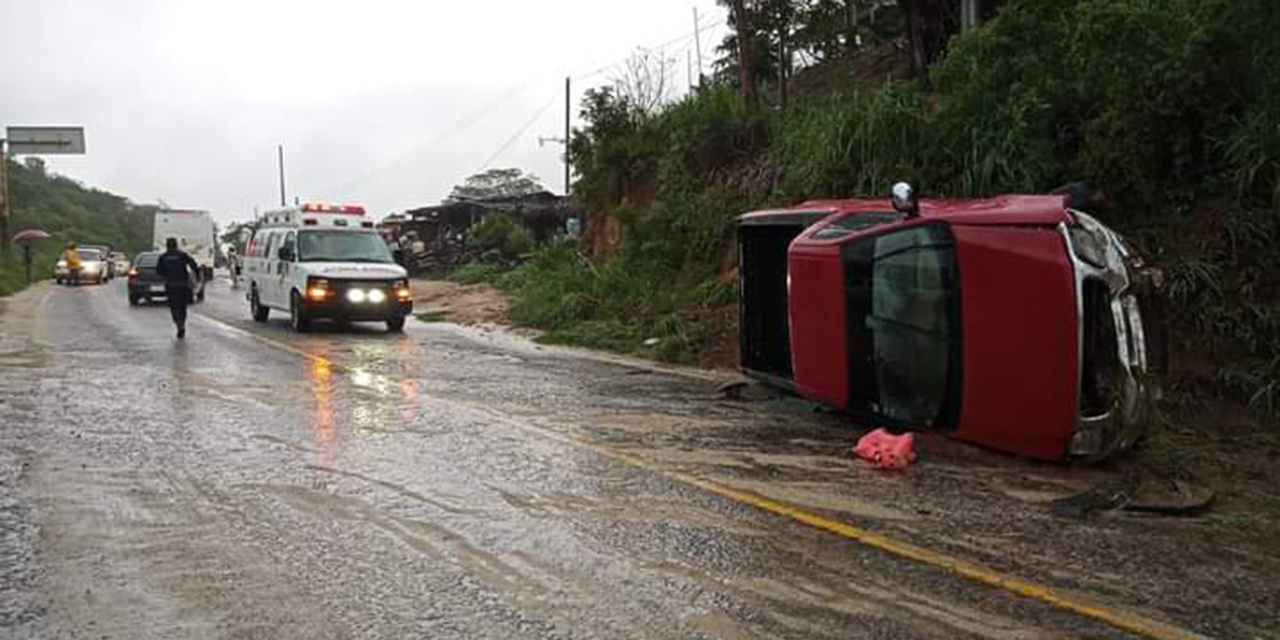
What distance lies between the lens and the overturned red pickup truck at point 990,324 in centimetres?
677

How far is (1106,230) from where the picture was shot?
23.3 ft

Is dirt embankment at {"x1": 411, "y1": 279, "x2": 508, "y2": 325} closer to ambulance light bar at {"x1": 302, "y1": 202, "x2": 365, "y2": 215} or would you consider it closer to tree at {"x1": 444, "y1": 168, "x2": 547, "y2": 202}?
ambulance light bar at {"x1": 302, "y1": 202, "x2": 365, "y2": 215}

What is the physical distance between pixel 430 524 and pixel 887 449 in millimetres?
3439

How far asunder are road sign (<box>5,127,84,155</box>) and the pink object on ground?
155 feet

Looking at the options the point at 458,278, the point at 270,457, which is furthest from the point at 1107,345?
the point at 458,278

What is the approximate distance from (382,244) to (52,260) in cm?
4693

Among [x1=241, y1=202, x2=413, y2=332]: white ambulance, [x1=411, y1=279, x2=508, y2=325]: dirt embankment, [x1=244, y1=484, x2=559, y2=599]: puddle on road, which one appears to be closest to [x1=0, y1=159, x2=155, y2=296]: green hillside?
[x1=411, y1=279, x2=508, y2=325]: dirt embankment

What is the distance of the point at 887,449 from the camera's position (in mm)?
7500

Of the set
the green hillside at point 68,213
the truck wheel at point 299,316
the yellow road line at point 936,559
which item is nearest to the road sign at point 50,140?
the green hillside at point 68,213

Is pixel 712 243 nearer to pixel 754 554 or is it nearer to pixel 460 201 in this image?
pixel 754 554

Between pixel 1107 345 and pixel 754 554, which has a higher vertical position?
pixel 1107 345

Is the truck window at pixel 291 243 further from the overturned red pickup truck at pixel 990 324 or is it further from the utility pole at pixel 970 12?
the utility pole at pixel 970 12

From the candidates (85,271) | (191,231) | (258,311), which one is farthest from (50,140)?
(258,311)

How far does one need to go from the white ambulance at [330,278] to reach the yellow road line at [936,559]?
1086 cm
